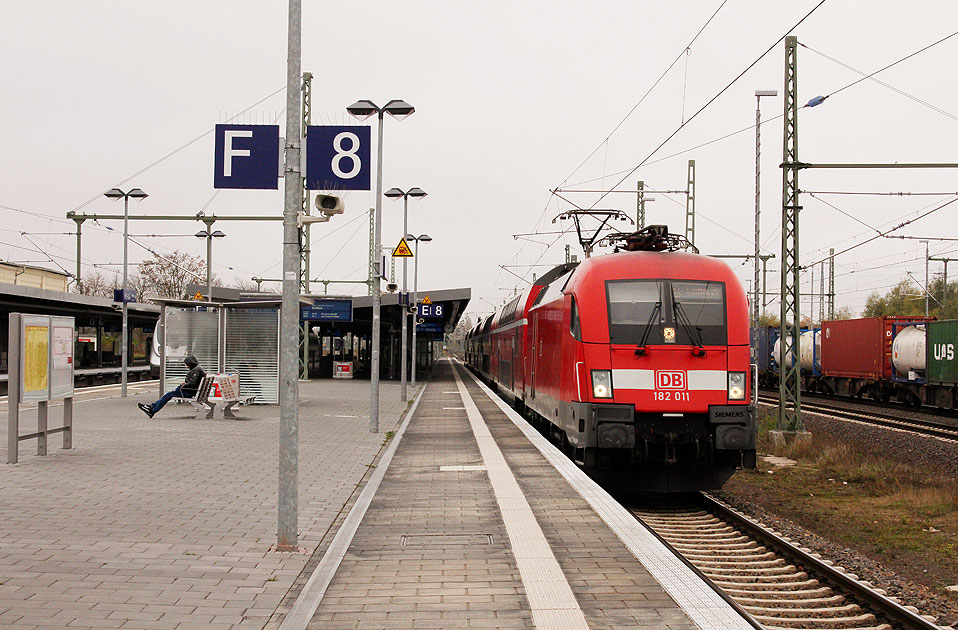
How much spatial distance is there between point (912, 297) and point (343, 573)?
64.8 m

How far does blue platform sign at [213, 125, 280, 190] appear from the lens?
7.30m

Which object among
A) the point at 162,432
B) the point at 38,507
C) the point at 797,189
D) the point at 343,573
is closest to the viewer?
the point at 343,573

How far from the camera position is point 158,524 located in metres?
7.47

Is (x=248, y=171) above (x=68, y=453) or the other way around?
above

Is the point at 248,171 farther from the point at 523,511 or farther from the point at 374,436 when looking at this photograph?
the point at 374,436

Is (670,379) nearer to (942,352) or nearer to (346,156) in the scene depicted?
(346,156)

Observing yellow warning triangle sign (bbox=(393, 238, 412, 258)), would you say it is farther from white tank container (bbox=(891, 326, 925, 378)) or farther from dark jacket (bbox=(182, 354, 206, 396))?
white tank container (bbox=(891, 326, 925, 378))

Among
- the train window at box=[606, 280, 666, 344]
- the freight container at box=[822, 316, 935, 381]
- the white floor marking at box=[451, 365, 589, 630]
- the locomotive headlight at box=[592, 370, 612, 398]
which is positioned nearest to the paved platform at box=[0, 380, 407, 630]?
the white floor marking at box=[451, 365, 589, 630]

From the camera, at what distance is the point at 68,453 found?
11992mm

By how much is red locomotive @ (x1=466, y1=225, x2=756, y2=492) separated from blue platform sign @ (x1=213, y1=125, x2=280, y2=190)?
469 centimetres

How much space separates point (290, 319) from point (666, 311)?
213 inches

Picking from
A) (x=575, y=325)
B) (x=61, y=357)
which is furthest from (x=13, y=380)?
(x=575, y=325)

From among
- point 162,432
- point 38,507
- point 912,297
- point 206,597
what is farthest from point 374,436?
point 912,297

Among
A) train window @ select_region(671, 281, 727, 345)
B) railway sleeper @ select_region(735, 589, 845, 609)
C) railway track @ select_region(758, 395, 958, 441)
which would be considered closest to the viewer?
railway sleeper @ select_region(735, 589, 845, 609)
